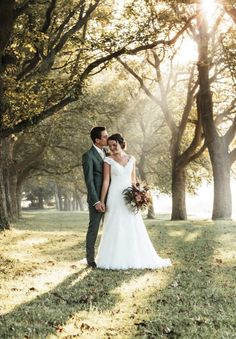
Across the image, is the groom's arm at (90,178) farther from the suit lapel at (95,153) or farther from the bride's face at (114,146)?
the bride's face at (114,146)

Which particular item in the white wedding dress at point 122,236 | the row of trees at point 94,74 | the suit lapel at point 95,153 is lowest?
the white wedding dress at point 122,236

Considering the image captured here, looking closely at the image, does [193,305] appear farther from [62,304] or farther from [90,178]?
[90,178]

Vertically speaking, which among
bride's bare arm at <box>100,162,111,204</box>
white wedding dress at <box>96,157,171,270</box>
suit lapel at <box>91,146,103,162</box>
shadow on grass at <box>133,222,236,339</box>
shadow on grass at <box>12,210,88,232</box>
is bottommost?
shadow on grass at <box>133,222,236,339</box>

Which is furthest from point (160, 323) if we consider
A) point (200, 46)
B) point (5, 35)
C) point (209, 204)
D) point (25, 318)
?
point (209, 204)

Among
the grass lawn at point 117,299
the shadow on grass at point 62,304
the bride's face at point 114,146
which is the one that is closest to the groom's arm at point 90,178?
the bride's face at point 114,146

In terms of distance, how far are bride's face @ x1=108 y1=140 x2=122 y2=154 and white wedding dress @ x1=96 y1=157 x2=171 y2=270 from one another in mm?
221

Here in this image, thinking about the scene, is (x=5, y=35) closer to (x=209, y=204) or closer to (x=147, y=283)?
(x=147, y=283)

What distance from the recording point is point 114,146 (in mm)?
10867

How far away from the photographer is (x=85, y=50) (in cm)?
2011

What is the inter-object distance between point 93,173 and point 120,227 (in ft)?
4.29

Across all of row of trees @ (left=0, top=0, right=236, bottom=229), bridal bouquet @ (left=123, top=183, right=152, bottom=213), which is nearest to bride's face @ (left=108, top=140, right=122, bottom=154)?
bridal bouquet @ (left=123, top=183, right=152, bottom=213)

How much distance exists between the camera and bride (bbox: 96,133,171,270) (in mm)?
10797

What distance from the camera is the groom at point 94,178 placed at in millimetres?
10922

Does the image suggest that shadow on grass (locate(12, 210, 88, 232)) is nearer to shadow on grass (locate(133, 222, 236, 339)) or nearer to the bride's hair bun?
the bride's hair bun
